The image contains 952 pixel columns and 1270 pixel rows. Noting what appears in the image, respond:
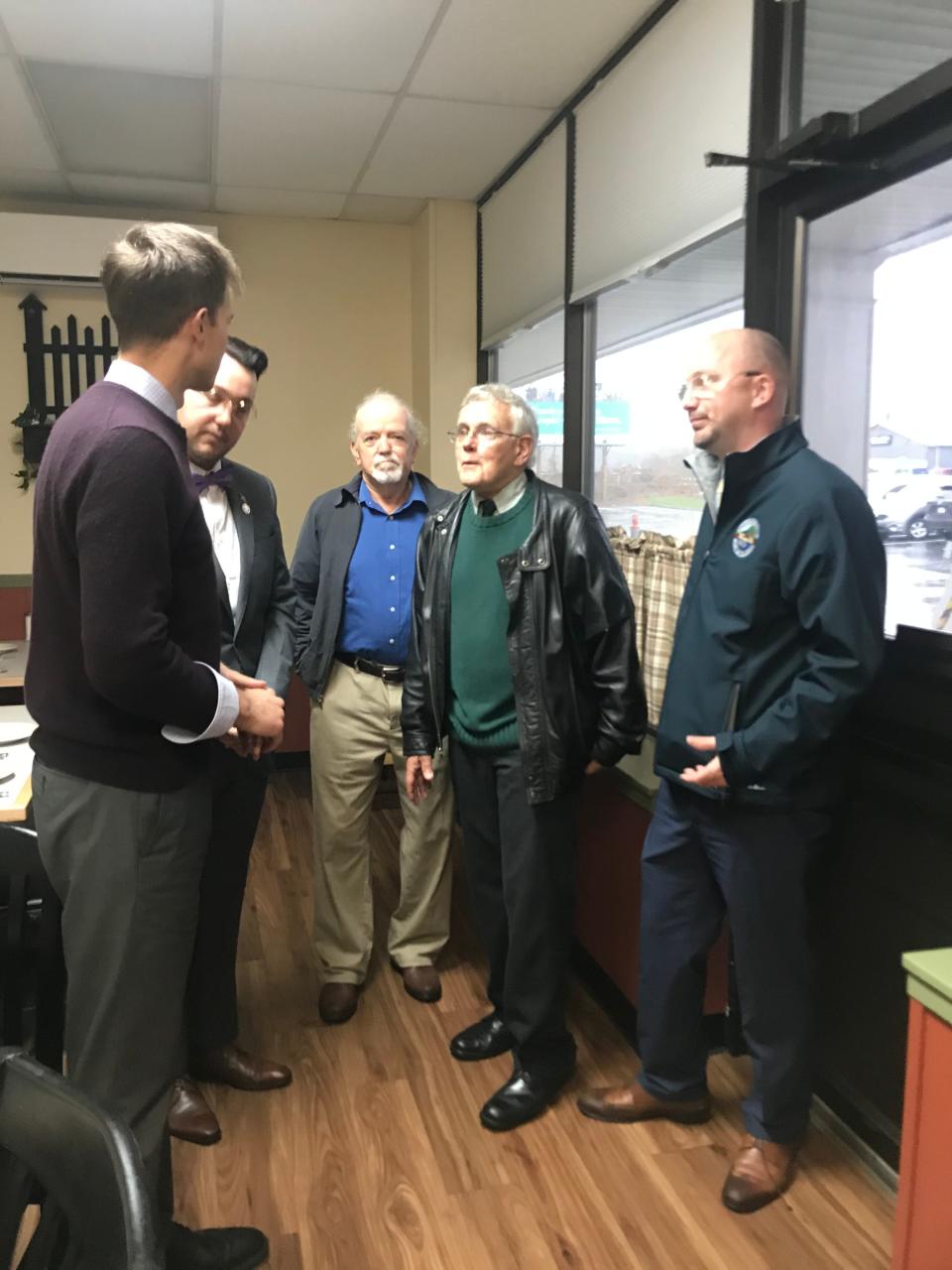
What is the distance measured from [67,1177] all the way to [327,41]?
9.78ft

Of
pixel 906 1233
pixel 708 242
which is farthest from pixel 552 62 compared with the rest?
A: pixel 906 1233

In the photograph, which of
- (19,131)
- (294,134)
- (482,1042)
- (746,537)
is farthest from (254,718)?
(19,131)

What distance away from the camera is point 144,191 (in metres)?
4.31

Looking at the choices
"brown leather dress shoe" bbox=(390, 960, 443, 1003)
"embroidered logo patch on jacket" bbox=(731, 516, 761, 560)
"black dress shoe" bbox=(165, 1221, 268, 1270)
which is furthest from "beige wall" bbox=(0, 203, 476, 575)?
"black dress shoe" bbox=(165, 1221, 268, 1270)

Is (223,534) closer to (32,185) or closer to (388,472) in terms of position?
(388,472)

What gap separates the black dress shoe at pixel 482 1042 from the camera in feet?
7.63

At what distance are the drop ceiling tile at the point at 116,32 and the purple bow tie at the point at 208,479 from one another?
1.48 meters

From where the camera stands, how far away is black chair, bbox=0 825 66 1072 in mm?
1245

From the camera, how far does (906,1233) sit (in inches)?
51.7

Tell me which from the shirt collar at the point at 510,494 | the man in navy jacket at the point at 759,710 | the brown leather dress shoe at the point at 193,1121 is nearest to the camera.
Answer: the man in navy jacket at the point at 759,710

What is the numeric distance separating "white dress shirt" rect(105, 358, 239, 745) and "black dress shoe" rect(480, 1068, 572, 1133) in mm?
1155

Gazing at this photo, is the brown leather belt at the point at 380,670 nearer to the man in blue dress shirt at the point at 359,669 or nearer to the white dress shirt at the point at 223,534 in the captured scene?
the man in blue dress shirt at the point at 359,669

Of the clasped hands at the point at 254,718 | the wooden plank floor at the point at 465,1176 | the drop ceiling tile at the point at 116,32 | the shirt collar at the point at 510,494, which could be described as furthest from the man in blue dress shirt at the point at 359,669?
the drop ceiling tile at the point at 116,32

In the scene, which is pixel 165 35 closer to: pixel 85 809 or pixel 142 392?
pixel 142 392
